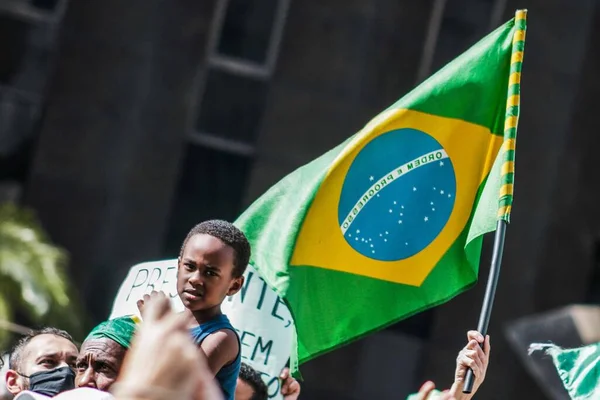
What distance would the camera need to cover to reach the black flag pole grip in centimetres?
445

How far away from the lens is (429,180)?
5.93 meters

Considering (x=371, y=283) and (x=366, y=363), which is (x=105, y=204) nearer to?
(x=366, y=363)

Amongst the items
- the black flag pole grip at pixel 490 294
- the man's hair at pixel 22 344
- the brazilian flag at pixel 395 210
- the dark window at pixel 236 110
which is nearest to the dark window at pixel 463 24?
the dark window at pixel 236 110

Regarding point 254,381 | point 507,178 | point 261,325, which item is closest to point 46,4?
point 261,325

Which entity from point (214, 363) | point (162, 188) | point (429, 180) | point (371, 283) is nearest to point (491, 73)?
point (429, 180)

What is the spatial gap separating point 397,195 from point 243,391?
1.10 meters

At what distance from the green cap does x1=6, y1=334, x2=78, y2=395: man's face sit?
0.40m

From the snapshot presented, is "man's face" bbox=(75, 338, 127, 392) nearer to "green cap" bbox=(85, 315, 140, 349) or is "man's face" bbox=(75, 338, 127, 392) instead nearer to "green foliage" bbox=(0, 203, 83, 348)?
"green cap" bbox=(85, 315, 140, 349)

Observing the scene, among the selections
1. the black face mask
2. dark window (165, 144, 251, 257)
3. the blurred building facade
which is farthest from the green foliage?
the black face mask

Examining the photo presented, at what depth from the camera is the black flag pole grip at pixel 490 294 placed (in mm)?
4445

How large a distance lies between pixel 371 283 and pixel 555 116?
12.3 meters

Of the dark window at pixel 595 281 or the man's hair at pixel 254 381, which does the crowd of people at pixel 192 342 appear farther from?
the dark window at pixel 595 281

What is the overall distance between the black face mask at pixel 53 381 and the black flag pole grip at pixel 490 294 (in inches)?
50.0

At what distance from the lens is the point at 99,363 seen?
13.2ft
